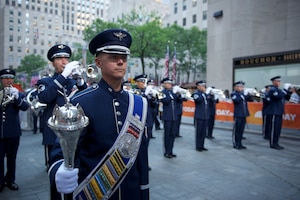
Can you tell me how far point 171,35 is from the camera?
34.7m

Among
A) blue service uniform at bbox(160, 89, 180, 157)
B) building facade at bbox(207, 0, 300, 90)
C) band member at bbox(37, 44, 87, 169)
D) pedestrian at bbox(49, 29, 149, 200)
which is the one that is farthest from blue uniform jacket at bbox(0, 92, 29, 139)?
building facade at bbox(207, 0, 300, 90)

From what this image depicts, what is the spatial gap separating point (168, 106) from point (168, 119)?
0.44 m

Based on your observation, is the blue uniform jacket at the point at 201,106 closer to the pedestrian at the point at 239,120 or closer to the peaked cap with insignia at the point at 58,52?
the pedestrian at the point at 239,120

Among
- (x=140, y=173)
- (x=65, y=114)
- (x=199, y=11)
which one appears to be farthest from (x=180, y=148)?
(x=199, y=11)

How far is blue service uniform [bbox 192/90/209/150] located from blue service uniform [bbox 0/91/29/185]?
5.51 m

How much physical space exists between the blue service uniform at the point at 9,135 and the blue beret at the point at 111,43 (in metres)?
3.65

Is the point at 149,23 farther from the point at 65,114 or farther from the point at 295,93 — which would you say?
the point at 65,114

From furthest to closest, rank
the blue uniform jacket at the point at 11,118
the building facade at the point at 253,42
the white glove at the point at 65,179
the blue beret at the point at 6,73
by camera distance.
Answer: the building facade at the point at 253,42, the blue beret at the point at 6,73, the blue uniform jacket at the point at 11,118, the white glove at the point at 65,179

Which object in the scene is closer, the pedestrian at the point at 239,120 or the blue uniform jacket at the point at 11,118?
the blue uniform jacket at the point at 11,118

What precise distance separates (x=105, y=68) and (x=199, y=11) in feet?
156

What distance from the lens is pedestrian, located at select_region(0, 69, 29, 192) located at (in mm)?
4859

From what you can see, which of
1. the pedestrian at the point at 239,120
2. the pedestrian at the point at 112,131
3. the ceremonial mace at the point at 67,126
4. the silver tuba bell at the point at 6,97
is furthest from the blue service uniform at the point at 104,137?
the pedestrian at the point at 239,120

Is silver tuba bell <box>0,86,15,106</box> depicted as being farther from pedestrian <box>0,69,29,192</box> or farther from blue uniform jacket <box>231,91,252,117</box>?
blue uniform jacket <box>231,91,252,117</box>

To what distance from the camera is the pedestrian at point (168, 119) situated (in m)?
7.49
